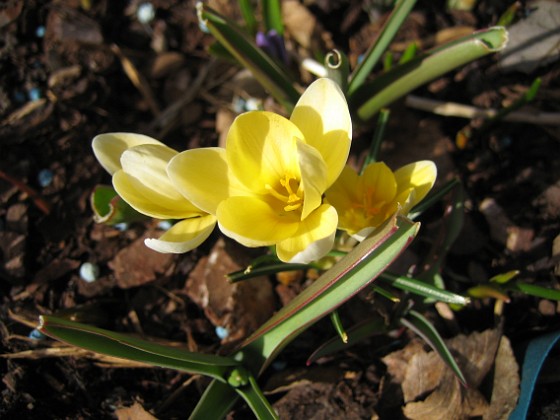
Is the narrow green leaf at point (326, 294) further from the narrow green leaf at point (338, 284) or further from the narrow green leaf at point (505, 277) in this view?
the narrow green leaf at point (505, 277)

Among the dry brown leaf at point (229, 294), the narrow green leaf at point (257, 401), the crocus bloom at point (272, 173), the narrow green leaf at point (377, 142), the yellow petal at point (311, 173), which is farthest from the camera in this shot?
the dry brown leaf at point (229, 294)

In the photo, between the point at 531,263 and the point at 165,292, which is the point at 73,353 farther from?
the point at 531,263

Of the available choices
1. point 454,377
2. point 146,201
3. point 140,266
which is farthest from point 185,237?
point 454,377

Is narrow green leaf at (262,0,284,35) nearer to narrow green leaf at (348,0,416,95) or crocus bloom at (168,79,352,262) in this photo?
narrow green leaf at (348,0,416,95)

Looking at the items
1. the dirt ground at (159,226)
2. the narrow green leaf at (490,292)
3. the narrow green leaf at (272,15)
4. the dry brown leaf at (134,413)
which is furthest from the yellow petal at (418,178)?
the dry brown leaf at (134,413)

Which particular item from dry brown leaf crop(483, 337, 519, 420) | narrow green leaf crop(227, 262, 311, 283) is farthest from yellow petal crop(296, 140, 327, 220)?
dry brown leaf crop(483, 337, 519, 420)

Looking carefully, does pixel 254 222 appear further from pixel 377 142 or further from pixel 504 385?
pixel 504 385

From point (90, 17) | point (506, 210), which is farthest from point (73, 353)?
point (506, 210)
